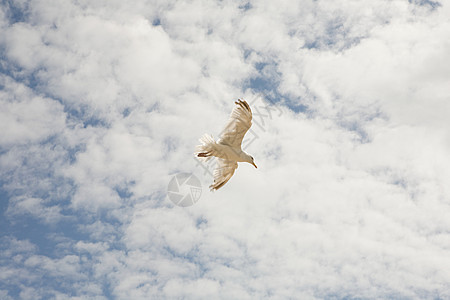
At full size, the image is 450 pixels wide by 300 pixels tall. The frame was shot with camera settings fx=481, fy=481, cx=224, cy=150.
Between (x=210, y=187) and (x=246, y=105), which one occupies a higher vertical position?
(x=246, y=105)

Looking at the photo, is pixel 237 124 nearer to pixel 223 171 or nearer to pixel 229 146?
pixel 229 146

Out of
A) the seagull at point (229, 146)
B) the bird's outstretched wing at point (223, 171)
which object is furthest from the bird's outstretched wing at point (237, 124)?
the bird's outstretched wing at point (223, 171)

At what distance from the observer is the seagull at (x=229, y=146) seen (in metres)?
27.5

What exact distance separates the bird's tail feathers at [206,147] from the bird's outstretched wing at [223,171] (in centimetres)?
179

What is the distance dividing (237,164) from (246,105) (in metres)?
4.22

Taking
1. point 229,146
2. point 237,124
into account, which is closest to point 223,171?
point 229,146

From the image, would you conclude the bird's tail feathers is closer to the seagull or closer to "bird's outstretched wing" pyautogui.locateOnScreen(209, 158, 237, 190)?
the seagull

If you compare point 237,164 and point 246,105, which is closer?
point 246,105

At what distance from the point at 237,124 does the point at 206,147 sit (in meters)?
2.24

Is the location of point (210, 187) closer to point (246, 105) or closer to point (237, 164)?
point (237, 164)

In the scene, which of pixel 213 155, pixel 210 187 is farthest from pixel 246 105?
pixel 210 187

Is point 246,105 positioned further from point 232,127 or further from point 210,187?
point 210,187

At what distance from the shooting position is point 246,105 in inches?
1077

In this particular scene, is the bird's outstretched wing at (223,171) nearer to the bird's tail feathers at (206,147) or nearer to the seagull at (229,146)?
the seagull at (229,146)
